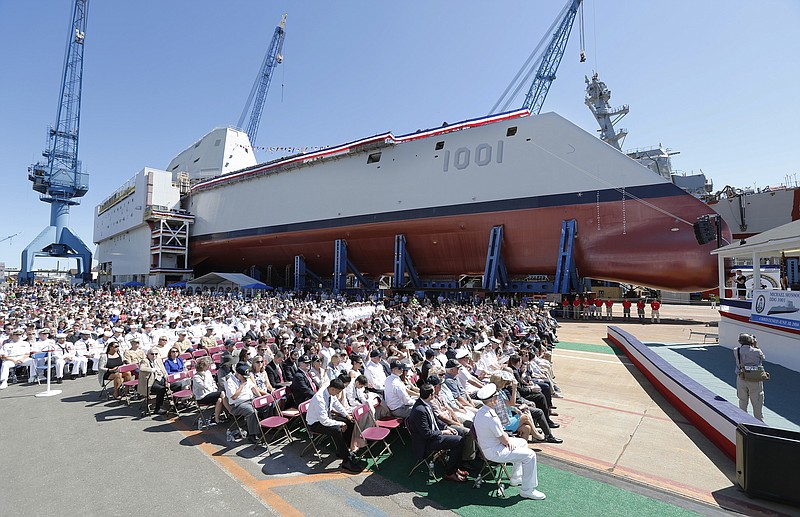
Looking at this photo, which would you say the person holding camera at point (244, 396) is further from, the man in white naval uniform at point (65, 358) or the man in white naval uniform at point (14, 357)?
the man in white naval uniform at point (14, 357)

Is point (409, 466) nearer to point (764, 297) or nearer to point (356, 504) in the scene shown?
point (356, 504)

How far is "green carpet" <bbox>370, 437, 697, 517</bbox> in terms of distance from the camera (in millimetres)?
4520

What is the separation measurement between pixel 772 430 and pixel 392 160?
30.1 m

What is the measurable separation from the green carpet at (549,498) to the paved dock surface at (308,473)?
2 cm

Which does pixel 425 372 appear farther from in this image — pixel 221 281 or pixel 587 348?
pixel 221 281

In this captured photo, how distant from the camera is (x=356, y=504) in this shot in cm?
464

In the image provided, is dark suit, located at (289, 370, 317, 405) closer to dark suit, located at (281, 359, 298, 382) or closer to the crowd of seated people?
the crowd of seated people

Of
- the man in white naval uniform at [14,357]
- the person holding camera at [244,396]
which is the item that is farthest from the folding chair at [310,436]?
the man in white naval uniform at [14,357]

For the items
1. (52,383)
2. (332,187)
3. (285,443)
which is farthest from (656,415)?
(332,187)

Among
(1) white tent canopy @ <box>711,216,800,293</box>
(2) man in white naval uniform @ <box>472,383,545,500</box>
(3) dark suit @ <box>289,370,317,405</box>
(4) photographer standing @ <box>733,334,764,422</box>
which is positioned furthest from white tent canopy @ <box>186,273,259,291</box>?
(4) photographer standing @ <box>733,334,764,422</box>

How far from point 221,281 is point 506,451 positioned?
4657 cm

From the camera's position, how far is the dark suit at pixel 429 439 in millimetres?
5180

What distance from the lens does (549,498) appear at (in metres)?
4.81

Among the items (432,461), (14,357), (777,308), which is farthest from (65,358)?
(777,308)
